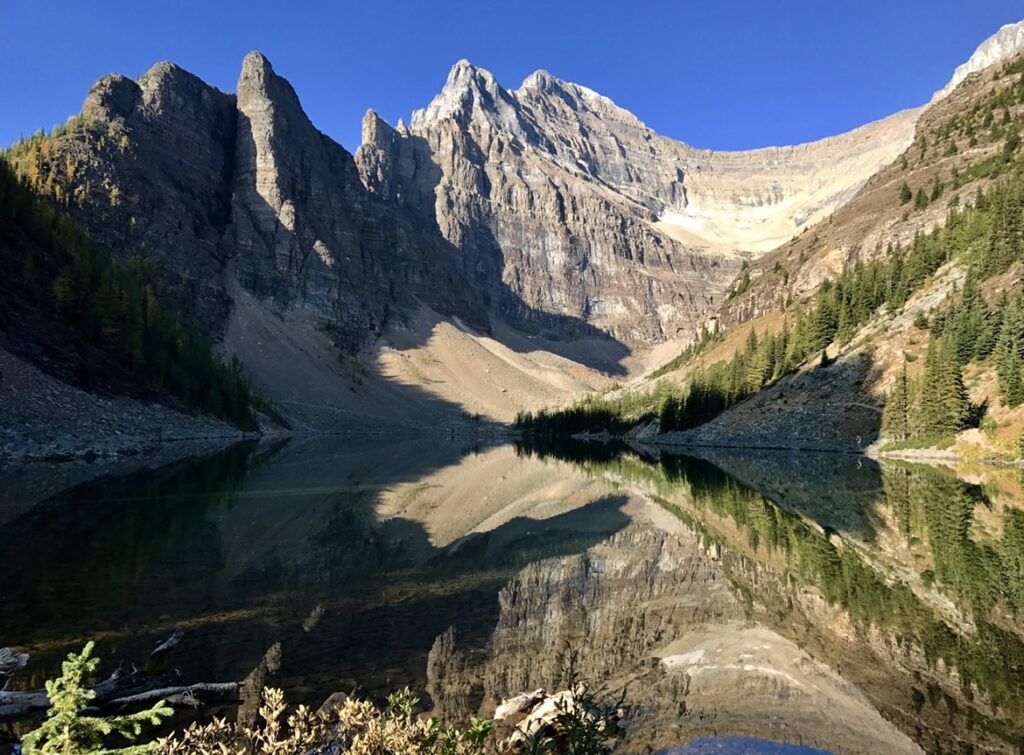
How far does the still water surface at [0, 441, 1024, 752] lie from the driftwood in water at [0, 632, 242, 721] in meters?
0.53

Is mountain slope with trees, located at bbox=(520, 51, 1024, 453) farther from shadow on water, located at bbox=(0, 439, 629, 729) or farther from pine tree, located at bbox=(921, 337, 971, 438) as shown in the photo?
shadow on water, located at bbox=(0, 439, 629, 729)

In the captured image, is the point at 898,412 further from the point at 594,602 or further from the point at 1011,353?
the point at 594,602

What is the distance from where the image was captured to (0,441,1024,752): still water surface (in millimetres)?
10484

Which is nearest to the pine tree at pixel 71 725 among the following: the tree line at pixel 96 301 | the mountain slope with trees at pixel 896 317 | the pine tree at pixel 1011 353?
the mountain slope with trees at pixel 896 317

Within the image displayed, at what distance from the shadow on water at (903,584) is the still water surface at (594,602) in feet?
0.25

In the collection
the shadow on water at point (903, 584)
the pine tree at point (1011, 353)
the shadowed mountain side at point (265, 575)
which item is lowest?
the shadow on water at point (903, 584)

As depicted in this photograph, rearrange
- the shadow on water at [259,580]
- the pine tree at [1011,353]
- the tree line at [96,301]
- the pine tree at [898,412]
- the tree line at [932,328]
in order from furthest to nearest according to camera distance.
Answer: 1. the tree line at [96,301]
2. the pine tree at [898,412]
3. the tree line at [932,328]
4. the pine tree at [1011,353]
5. the shadow on water at [259,580]

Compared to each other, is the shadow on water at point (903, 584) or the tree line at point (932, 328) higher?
the tree line at point (932, 328)

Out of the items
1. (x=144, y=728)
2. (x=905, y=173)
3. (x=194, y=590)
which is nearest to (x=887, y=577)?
(x=144, y=728)

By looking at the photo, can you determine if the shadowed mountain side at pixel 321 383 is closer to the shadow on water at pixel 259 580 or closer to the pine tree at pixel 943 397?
the shadow on water at pixel 259 580

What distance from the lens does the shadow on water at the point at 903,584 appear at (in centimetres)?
1013

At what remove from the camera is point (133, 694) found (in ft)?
30.4

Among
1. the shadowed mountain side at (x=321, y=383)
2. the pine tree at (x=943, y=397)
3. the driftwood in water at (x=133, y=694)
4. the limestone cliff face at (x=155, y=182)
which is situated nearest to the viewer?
the driftwood in water at (x=133, y=694)

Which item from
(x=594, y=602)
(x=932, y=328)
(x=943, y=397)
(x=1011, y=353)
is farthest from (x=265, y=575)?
(x=932, y=328)
